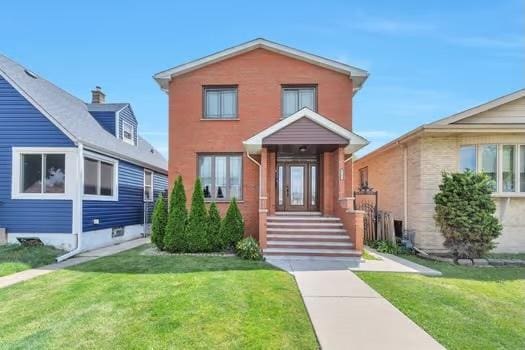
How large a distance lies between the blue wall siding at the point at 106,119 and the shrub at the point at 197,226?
26.3ft

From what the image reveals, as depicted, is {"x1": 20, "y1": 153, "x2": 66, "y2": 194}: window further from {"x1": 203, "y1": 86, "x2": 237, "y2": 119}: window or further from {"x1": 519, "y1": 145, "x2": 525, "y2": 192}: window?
{"x1": 519, "y1": 145, "x2": 525, "y2": 192}: window

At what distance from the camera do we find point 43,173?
11664 mm

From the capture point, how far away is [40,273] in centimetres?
860

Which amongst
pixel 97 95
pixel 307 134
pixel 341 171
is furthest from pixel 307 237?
pixel 97 95

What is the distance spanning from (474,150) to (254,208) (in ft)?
26.5

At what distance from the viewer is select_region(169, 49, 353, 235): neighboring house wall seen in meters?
13.3

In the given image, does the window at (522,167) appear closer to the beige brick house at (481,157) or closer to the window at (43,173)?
the beige brick house at (481,157)

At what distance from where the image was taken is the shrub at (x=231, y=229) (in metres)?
11.6

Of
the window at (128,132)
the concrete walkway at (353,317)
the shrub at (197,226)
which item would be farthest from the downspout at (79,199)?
the concrete walkway at (353,317)

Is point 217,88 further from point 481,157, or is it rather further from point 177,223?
point 481,157

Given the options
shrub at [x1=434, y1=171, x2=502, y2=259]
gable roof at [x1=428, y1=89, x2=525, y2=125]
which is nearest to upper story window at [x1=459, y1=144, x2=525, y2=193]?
gable roof at [x1=428, y1=89, x2=525, y2=125]

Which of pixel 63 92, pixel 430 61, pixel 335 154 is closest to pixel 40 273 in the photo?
pixel 335 154

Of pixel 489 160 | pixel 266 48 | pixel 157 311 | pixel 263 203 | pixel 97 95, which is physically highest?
pixel 266 48

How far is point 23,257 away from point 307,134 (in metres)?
9.22
